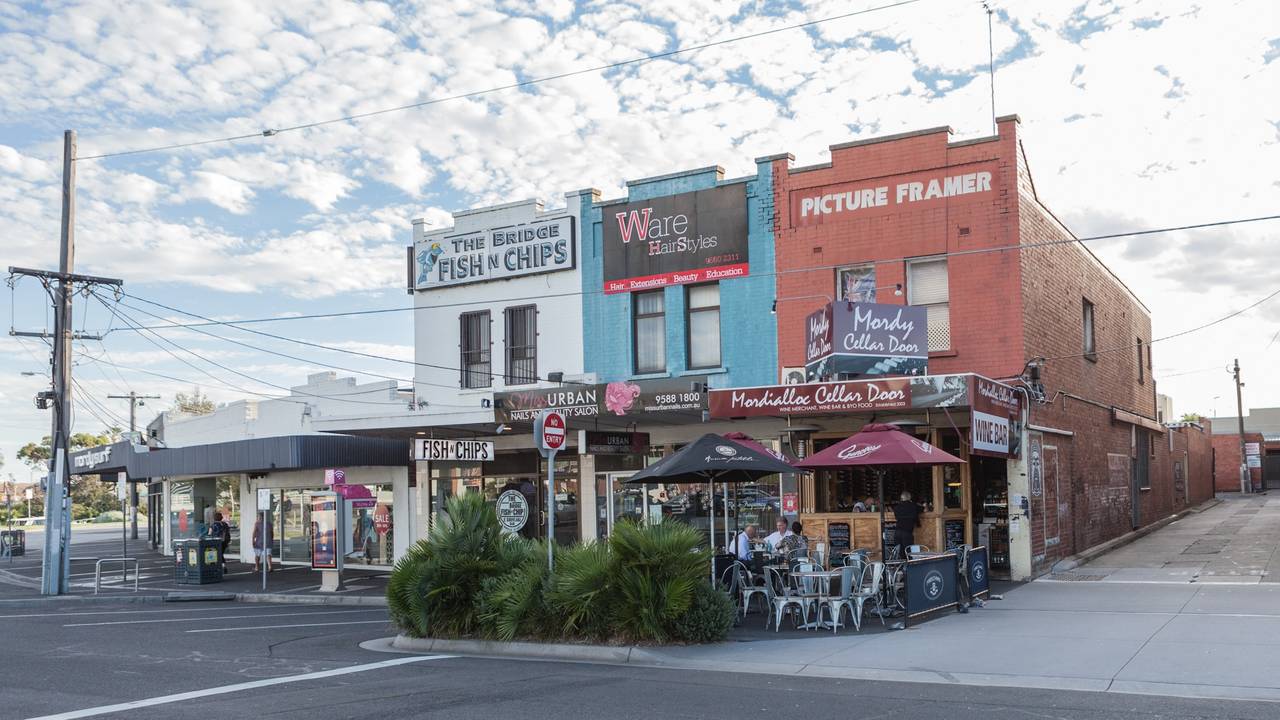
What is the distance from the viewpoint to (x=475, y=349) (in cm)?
2509

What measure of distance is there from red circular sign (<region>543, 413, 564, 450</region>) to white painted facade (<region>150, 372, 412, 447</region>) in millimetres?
12873

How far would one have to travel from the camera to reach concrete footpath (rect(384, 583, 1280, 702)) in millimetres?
10117

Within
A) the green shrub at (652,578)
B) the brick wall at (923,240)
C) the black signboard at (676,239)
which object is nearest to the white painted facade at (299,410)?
the black signboard at (676,239)

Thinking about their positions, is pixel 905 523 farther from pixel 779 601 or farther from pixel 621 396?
pixel 621 396

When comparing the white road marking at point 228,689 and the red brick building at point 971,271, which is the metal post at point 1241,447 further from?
the white road marking at point 228,689

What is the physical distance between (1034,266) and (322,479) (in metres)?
20.1

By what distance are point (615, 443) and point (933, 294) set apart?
22.9ft

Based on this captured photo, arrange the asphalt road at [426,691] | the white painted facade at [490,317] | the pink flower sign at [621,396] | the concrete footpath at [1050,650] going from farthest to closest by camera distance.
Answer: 1. the white painted facade at [490,317]
2. the pink flower sign at [621,396]
3. the concrete footpath at [1050,650]
4. the asphalt road at [426,691]

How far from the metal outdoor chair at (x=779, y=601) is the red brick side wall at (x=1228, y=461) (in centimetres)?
5023

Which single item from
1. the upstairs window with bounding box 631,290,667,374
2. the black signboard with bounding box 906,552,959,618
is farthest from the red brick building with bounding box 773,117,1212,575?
the black signboard with bounding box 906,552,959,618

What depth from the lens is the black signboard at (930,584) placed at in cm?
1382

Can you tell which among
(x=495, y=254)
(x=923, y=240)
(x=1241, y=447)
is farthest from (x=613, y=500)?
(x=1241, y=447)

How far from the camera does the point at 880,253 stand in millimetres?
20219

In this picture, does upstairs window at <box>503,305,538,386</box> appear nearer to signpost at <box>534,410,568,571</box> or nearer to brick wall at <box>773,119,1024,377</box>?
brick wall at <box>773,119,1024,377</box>
